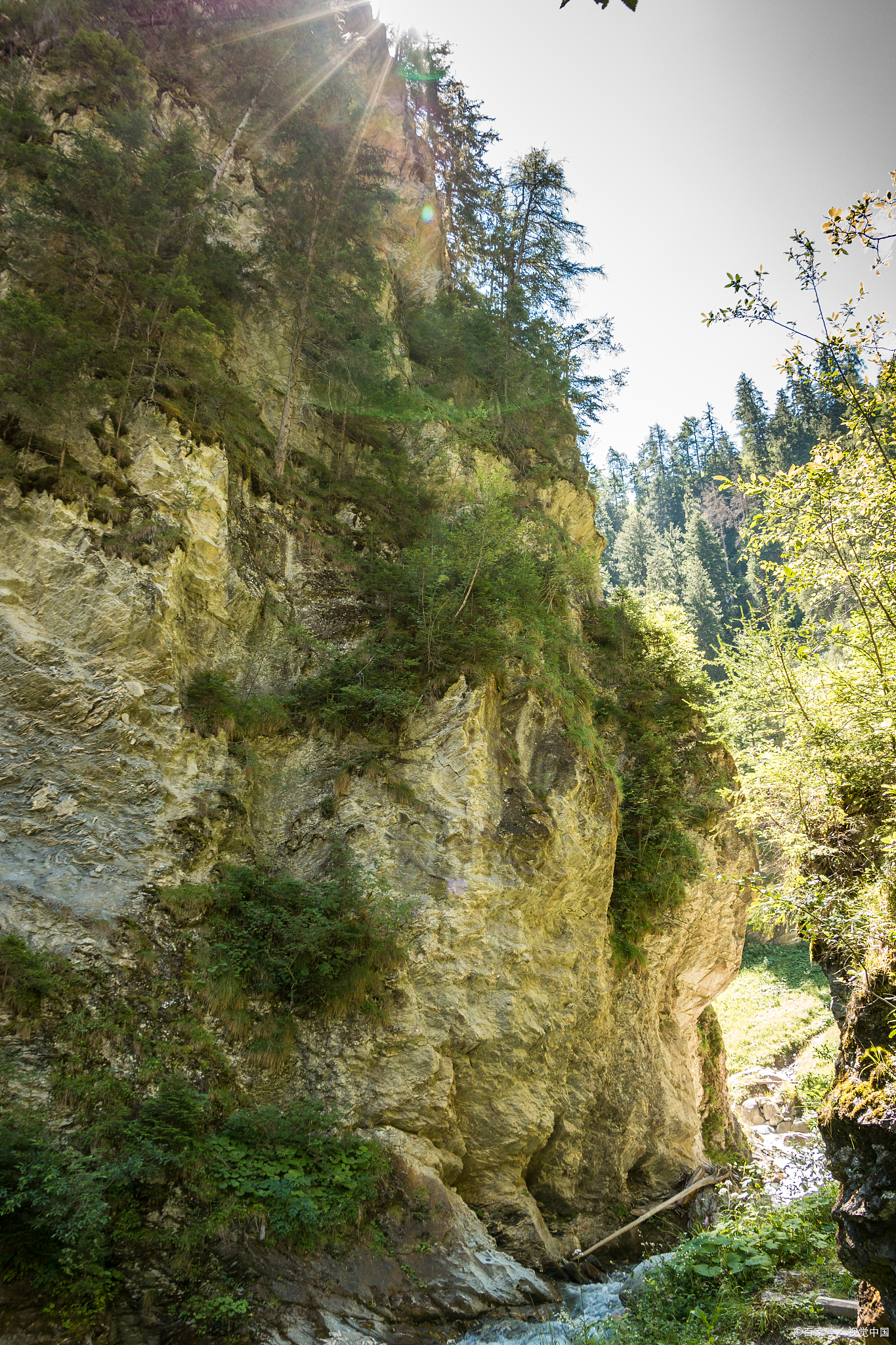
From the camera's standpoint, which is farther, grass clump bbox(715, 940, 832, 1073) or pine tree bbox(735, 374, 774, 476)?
pine tree bbox(735, 374, 774, 476)

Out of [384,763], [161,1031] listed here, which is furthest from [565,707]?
[161,1031]

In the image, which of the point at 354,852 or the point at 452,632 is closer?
the point at 354,852

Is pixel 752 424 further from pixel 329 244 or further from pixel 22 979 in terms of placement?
pixel 22 979

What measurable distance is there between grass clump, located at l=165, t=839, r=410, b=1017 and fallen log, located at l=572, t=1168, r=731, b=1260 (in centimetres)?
565

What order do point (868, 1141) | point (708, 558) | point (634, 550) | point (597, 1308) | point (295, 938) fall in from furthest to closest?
point (634, 550), point (708, 558), point (597, 1308), point (295, 938), point (868, 1141)

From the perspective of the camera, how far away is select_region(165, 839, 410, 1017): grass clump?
25.6ft

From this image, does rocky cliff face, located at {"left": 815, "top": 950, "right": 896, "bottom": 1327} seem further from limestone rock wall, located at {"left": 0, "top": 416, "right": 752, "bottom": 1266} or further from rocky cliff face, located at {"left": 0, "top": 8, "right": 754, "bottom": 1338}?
limestone rock wall, located at {"left": 0, "top": 416, "right": 752, "bottom": 1266}

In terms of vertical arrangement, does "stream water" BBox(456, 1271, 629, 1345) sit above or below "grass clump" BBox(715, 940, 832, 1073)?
above

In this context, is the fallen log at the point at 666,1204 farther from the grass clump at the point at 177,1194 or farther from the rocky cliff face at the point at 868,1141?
the grass clump at the point at 177,1194

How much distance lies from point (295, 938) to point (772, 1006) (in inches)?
951

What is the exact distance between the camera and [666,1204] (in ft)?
36.7

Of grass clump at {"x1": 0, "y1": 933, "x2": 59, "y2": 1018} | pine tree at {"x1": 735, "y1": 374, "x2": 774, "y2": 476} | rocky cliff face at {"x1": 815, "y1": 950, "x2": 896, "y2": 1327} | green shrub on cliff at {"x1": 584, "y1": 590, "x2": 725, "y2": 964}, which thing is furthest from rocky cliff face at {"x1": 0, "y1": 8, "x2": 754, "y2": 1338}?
pine tree at {"x1": 735, "y1": 374, "x2": 774, "y2": 476}

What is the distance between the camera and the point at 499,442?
733 inches

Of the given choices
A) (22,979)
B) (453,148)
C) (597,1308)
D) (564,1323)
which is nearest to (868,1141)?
(564,1323)
